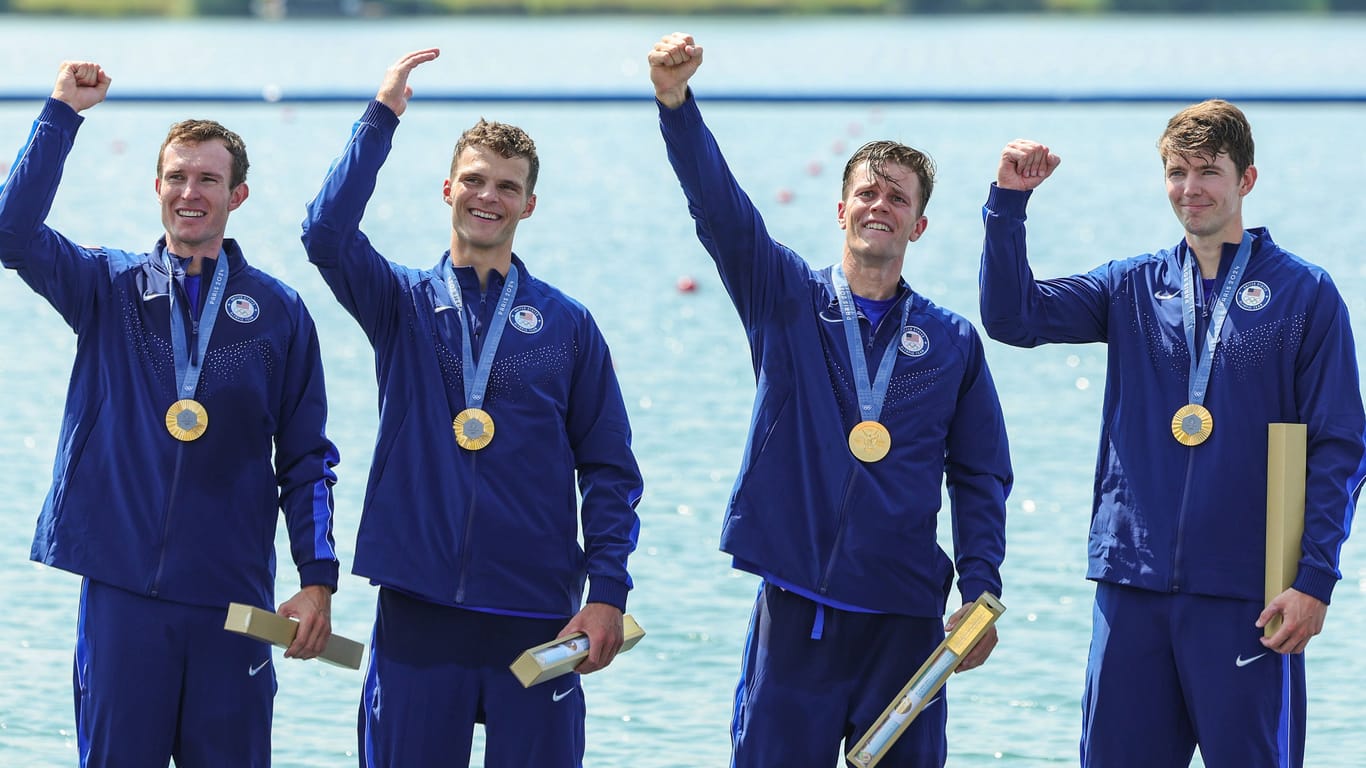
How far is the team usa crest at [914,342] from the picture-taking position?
466 centimetres

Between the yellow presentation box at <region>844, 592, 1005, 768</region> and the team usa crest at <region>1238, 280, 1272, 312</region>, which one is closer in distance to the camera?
the yellow presentation box at <region>844, 592, 1005, 768</region>

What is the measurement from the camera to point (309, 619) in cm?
451

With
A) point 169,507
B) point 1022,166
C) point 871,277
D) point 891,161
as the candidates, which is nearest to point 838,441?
point 871,277

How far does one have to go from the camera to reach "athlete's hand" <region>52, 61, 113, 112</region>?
14.9ft

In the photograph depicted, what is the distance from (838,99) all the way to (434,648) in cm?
1363

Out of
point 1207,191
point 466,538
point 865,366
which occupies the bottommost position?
point 466,538

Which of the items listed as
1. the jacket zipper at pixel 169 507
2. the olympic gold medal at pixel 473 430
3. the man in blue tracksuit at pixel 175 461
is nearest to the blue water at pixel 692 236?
the man in blue tracksuit at pixel 175 461

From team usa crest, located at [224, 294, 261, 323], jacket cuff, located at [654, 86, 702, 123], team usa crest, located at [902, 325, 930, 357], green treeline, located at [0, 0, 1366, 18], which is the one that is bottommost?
team usa crest, located at [224, 294, 261, 323]

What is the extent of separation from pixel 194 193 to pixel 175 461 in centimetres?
60

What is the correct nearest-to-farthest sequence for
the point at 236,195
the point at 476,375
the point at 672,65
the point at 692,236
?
the point at 672,65 < the point at 476,375 < the point at 236,195 < the point at 692,236

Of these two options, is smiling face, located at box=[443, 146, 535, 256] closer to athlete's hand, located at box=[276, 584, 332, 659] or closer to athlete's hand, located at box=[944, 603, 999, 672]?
athlete's hand, located at box=[276, 584, 332, 659]

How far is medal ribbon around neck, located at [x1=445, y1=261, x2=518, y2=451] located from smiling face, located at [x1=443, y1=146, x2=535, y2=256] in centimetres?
13

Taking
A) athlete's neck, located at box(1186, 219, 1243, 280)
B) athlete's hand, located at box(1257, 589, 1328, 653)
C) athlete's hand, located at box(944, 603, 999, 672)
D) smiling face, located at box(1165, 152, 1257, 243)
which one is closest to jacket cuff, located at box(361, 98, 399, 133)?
athlete's hand, located at box(944, 603, 999, 672)

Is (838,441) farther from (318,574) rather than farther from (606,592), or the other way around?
(318,574)
